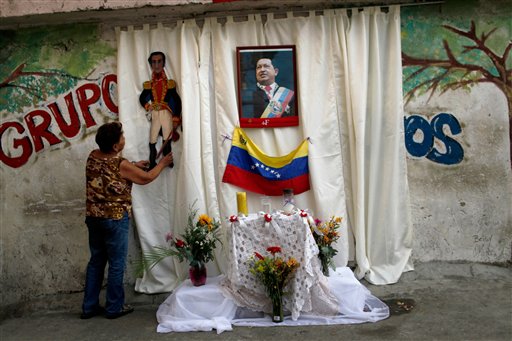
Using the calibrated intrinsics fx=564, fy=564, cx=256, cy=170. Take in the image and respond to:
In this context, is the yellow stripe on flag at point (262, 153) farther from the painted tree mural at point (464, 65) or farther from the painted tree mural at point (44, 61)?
the painted tree mural at point (44, 61)

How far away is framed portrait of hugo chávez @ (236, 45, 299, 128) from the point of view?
6012mm

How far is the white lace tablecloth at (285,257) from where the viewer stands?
509cm

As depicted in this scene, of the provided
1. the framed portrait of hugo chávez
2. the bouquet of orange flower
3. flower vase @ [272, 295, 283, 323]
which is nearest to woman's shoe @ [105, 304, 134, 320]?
the bouquet of orange flower

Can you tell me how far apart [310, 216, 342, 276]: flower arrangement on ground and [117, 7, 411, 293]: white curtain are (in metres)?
0.48

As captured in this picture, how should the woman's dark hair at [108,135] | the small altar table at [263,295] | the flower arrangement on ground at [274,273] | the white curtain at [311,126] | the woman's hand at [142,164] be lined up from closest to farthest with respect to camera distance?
1. the flower arrangement on ground at [274,273]
2. the small altar table at [263,295]
3. the woman's dark hair at [108,135]
4. the woman's hand at [142,164]
5. the white curtain at [311,126]

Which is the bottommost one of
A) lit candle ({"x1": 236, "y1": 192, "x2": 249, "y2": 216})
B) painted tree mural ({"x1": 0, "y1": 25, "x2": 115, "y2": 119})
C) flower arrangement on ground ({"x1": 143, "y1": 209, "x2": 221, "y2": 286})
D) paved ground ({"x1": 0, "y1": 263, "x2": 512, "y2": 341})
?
paved ground ({"x1": 0, "y1": 263, "x2": 512, "y2": 341})

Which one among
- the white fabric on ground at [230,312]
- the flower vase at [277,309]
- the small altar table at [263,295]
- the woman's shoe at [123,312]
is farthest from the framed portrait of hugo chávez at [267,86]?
the woman's shoe at [123,312]

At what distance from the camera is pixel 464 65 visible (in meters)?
6.12

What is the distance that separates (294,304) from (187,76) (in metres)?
2.62

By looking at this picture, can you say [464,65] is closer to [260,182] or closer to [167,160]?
[260,182]

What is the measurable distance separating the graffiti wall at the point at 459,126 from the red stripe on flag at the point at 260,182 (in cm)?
123

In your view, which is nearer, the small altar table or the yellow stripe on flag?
the small altar table

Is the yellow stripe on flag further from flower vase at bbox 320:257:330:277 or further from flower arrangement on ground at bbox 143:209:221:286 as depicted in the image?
flower vase at bbox 320:257:330:277

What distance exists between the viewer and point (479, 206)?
6156 mm
